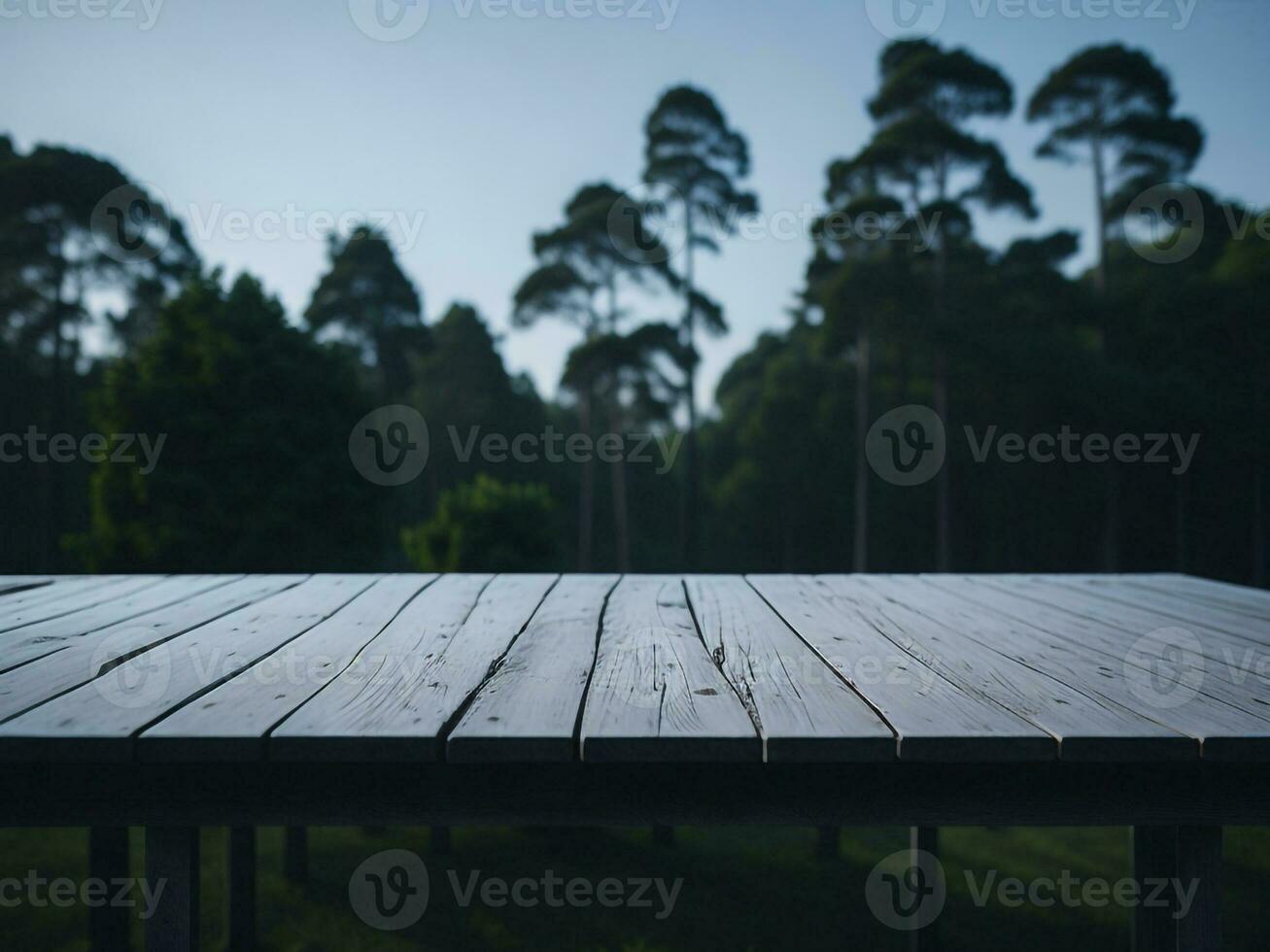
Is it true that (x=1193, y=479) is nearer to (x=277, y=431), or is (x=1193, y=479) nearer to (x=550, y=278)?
(x=550, y=278)

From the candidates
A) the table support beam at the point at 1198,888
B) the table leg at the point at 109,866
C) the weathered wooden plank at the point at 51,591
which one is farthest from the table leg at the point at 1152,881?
the weathered wooden plank at the point at 51,591

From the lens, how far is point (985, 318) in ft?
50.2

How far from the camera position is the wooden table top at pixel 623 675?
114 centimetres

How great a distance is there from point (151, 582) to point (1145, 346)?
67.4ft

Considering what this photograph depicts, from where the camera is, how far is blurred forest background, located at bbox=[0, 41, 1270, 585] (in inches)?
469

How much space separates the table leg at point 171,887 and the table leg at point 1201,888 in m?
1.84

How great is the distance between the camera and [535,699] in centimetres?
130

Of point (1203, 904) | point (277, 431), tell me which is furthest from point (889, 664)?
point (277, 431)
